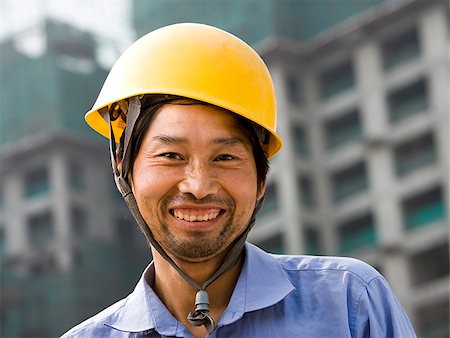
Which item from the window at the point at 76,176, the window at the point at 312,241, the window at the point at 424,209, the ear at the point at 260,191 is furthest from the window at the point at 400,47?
the ear at the point at 260,191

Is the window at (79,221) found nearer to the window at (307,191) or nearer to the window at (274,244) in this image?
the window at (274,244)

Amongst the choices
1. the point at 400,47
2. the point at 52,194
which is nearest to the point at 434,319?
the point at 400,47

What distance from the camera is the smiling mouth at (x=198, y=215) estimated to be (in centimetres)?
246

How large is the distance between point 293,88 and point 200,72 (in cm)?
4199

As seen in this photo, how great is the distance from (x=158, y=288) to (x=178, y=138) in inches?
17.5

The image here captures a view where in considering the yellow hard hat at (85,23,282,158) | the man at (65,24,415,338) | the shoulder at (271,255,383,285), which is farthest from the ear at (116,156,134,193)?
the shoulder at (271,255,383,285)

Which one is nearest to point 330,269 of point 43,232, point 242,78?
point 242,78

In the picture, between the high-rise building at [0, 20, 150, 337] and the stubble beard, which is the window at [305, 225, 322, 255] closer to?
the high-rise building at [0, 20, 150, 337]

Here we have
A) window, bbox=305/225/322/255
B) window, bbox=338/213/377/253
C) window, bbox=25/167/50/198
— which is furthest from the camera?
window, bbox=25/167/50/198

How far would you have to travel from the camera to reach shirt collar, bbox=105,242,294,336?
244 centimetres

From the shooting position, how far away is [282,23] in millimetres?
44344

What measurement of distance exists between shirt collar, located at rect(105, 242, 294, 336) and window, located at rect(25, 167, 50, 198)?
45493mm

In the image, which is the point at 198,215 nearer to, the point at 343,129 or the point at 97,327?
the point at 97,327

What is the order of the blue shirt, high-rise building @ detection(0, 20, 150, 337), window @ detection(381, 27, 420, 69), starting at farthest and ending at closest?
high-rise building @ detection(0, 20, 150, 337) < window @ detection(381, 27, 420, 69) < the blue shirt
